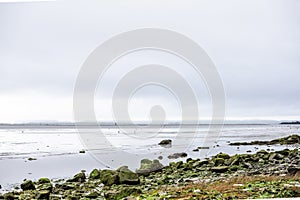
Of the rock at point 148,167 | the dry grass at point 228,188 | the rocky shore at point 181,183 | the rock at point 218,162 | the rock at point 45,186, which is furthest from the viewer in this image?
the rock at point 218,162

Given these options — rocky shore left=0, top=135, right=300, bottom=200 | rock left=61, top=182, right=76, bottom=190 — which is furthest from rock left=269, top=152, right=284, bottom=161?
rock left=61, top=182, right=76, bottom=190

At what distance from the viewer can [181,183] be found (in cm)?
528

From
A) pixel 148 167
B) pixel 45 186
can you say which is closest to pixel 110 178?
pixel 45 186

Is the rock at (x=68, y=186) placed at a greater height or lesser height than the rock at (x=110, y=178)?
lesser

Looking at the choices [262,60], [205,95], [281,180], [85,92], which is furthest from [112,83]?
[281,180]

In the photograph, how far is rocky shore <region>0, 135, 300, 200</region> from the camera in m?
4.18

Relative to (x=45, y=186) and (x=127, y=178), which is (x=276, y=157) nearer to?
(x=127, y=178)

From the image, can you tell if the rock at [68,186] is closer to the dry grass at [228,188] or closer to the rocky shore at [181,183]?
the rocky shore at [181,183]

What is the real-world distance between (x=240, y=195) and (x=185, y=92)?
174 centimetres

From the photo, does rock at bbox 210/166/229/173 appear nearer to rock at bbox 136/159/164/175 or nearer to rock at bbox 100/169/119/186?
rock at bbox 136/159/164/175

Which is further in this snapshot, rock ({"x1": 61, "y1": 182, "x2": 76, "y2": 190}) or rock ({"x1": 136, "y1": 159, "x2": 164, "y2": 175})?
rock ({"x1": 136, "y1": 159, "x2": 164, "y2": 175})

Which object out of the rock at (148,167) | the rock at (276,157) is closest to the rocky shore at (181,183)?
the rock at (148,167)

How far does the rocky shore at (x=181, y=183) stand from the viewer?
4.18 m

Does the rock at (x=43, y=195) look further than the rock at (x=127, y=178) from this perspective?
No
